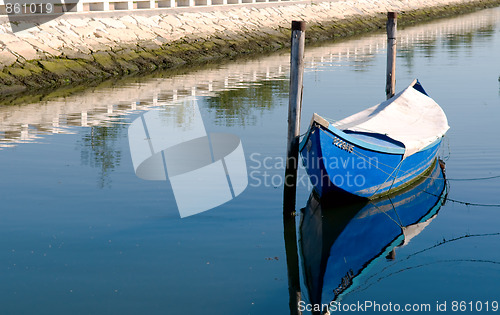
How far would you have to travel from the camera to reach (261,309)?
10.8 metres

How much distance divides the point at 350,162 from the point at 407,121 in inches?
152

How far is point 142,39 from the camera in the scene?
36.9 m

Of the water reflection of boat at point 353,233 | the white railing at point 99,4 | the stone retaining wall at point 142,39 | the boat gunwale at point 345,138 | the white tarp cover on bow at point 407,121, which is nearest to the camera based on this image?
the water reflection of boat at point 353,233

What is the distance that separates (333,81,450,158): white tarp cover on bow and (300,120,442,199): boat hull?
1.62 feet

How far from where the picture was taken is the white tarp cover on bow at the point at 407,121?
16.4m

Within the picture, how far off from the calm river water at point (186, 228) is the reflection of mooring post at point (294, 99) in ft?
2.79

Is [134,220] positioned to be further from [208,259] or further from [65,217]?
[208,259]

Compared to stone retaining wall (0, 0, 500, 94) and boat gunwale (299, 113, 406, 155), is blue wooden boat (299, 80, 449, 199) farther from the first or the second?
stone retaining wall (0, 0, 500, 94)

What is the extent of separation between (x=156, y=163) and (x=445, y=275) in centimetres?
827

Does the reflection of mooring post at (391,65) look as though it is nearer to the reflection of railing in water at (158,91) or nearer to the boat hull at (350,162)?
the boat hull at (350,162)

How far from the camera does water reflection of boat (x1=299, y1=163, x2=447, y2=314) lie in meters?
12.1

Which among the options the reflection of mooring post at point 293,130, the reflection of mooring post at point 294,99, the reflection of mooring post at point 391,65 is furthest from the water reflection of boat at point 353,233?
the reflection of mooring post at point 391,65

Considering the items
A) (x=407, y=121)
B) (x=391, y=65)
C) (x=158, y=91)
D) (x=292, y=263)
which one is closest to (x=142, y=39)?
(x=158, y=91)

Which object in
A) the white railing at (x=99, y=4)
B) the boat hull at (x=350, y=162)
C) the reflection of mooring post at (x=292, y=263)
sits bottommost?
the reflection of mooring post at (x=292, y=263)
